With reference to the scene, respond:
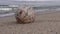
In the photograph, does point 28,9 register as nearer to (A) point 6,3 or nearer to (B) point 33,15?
(B) point 33,15

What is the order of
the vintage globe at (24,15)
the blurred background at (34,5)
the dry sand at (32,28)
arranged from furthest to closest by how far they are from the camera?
the blurred background at (34,5)
the vintage globe at (24,15)
the dry sand at (32,28)

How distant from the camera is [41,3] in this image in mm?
2023

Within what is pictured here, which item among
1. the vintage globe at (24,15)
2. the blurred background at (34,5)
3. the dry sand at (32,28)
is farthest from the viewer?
the blurred background at (34,5)

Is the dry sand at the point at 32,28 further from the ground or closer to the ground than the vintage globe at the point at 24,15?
closer to the ground

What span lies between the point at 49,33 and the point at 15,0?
128 cm

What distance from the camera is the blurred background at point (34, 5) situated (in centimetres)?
185

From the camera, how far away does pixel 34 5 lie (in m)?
1.97

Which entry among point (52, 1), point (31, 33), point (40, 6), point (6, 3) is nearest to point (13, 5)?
point (6, 3)

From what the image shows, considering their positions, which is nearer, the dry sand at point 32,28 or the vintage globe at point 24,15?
the dry sand at point 32,28

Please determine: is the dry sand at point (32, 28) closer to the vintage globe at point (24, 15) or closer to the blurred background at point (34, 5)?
the vintage globe at point (24, 15)

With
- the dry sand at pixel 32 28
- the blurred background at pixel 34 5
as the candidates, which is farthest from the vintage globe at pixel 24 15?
the blurred background at pixel 34 5

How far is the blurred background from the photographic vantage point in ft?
6.07

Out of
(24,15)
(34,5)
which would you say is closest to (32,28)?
(24,15)

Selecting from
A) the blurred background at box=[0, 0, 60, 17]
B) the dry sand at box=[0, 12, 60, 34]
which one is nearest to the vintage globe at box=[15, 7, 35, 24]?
the dry sand at box=[0, 12, 60, 34]
